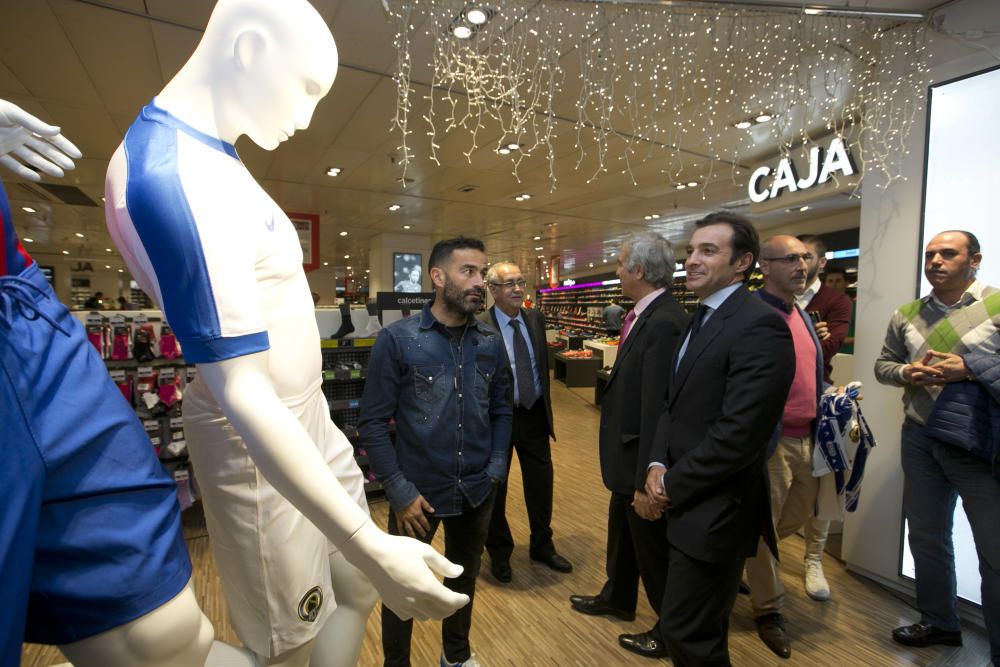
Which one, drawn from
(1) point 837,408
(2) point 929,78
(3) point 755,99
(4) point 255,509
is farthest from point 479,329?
(3) point 755,99

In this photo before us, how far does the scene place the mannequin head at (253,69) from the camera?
702 millimetres

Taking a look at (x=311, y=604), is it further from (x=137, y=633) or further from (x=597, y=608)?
(x=597, y=608)

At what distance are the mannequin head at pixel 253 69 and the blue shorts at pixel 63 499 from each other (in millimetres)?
339

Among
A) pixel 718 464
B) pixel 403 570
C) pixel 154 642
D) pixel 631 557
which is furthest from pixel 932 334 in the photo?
pixel 154 642

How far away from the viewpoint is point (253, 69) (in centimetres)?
72

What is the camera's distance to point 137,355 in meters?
3.07

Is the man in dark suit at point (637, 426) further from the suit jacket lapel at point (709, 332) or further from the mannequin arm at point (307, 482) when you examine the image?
the mannequin arm at point (307, 482)

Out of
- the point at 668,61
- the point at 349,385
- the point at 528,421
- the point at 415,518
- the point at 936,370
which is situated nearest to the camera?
the point at 415,518

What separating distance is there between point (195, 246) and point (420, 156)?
16.9 ft

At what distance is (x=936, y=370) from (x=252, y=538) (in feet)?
8.48

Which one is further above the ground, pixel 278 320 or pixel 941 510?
pixel 278 320

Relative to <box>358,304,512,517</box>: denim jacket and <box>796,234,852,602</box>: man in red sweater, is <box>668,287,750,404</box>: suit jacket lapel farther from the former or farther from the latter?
<box>796,234,852,602</box>: man in red sweater

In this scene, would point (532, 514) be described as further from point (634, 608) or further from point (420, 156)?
point (420, 156)

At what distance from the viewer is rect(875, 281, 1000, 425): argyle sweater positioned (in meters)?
2.00
